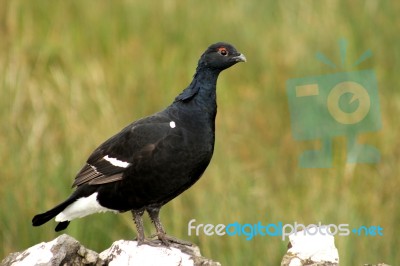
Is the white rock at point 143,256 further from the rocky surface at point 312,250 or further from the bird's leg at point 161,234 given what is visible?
the rocky surface at point 312,250

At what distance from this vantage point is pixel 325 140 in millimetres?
8422

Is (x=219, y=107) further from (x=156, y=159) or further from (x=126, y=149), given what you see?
(x=156, y=159)

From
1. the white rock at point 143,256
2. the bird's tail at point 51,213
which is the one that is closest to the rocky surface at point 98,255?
the white rock at point 143,256

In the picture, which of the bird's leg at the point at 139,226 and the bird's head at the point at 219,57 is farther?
the bird's head at the point at 219,57

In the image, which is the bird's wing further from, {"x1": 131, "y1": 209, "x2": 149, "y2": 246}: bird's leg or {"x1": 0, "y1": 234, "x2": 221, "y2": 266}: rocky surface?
{"x1": 0, "y1": 234, "x2": 221, "y2": 266}: rocky surface

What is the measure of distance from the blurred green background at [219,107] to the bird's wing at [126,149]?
1417 millimetres

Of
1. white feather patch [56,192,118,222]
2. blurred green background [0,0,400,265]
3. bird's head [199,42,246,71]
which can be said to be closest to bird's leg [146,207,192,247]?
white feather patch [56,192,118,222]

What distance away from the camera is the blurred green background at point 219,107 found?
678 cm

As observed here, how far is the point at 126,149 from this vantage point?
507cm

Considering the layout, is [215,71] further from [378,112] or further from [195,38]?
[195,38]

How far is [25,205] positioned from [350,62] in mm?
4307

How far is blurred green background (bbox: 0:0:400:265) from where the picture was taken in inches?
267

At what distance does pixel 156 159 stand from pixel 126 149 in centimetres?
28

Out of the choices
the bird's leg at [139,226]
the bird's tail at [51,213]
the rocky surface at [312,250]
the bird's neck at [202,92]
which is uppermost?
the bird's neck at [202,92]
